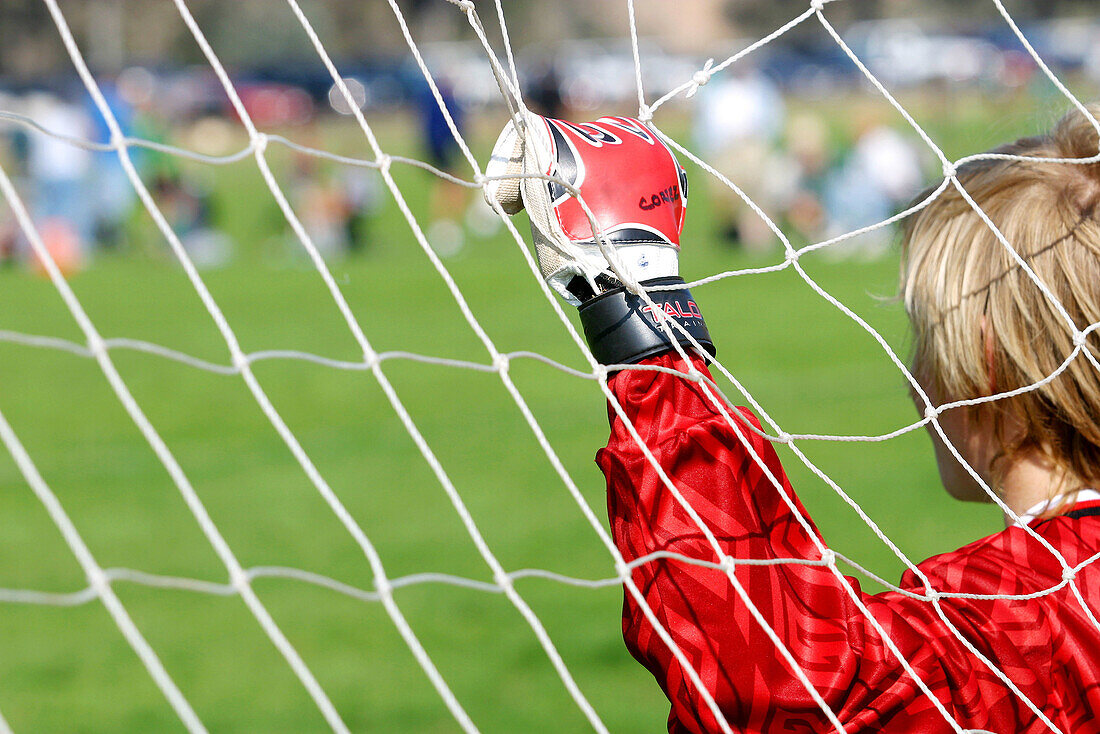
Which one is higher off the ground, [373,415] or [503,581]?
[373,415]

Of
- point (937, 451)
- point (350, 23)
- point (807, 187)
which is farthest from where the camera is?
point (350, 23)

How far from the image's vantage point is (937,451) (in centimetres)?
144

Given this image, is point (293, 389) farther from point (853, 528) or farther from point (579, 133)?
point (579, 133)

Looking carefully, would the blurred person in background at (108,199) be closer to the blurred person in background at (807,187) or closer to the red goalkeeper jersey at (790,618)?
the blurred person in background at (807,187)

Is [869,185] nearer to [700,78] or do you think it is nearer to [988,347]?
[700,78]

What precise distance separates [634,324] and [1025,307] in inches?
16.7

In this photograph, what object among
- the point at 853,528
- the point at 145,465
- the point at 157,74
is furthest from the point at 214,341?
the point at 157,74

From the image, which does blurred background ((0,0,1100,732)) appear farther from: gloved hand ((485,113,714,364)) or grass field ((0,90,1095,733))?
gloved hand ((485,113,714,364))

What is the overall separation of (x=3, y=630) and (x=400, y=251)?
7.52 m

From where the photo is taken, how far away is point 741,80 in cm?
1129

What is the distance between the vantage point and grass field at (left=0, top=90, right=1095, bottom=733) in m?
2.88

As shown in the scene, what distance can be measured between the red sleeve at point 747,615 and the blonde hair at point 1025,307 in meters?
0.26

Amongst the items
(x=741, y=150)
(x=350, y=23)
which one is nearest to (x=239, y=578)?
(x=741, y=150)

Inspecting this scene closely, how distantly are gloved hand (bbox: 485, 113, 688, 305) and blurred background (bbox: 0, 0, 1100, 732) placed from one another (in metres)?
0.33
